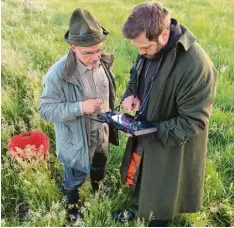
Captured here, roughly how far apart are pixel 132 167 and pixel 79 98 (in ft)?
2.37

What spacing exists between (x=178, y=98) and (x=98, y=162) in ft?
4.35

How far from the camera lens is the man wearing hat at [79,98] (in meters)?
2.95

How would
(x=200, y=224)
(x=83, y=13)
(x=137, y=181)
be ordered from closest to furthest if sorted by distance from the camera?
1. (x=83, y=13)
2. (x=137, y=181)
3. (x=200, y=224)

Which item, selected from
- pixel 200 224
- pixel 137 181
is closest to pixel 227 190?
pixel 200 224

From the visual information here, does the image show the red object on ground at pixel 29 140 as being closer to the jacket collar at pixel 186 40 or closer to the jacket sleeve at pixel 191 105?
the jacket sleeve at pixel 191 105

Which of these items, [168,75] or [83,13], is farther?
[83,13]

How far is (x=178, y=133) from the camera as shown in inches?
108

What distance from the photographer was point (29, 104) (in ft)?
16.9

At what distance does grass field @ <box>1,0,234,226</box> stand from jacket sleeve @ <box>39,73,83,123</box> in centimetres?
82

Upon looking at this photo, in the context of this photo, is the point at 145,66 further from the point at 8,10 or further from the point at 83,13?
the point at 8,10

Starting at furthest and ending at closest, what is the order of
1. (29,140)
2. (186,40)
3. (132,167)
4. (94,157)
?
(29,140)
(94,157)
(132,167)
(186,40)

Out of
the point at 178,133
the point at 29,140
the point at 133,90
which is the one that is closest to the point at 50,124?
the point at 29,140

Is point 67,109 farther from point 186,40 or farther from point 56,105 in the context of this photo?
point 186,40

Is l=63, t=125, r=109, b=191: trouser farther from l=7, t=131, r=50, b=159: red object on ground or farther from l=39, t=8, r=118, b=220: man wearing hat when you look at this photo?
l=7, t=131, r=50, b=159: red object on ground
